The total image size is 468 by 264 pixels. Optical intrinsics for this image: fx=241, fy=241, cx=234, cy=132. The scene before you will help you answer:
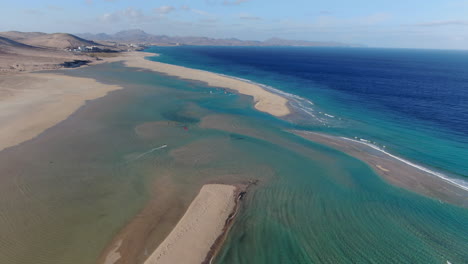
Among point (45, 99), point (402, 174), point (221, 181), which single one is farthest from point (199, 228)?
point (45, 99)

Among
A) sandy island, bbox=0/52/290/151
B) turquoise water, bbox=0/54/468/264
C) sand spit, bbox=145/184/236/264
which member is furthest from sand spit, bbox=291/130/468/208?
sand spit, bbox=145/184/236/264

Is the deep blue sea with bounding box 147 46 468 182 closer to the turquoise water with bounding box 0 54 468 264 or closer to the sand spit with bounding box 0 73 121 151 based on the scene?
the turquoise water with bounding box 0 54 468 264

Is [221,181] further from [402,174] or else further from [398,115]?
[398,115]

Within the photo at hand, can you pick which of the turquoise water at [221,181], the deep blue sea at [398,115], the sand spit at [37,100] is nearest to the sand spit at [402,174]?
the turquoise water at [221,181]

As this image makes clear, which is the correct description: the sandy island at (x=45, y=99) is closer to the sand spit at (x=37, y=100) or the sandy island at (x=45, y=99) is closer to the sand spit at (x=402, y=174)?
the sand spit at (x=37, y=100)

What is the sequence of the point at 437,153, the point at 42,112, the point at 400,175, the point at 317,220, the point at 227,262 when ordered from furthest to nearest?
the point at 42,112 → the point at 437,153 → the point at 400,175 → the point at 317,220 → the point at 227,262

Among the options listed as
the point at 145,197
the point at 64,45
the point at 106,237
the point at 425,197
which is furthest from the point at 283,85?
the point at 64,45

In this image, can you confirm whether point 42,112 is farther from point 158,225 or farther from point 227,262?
point 227,262
